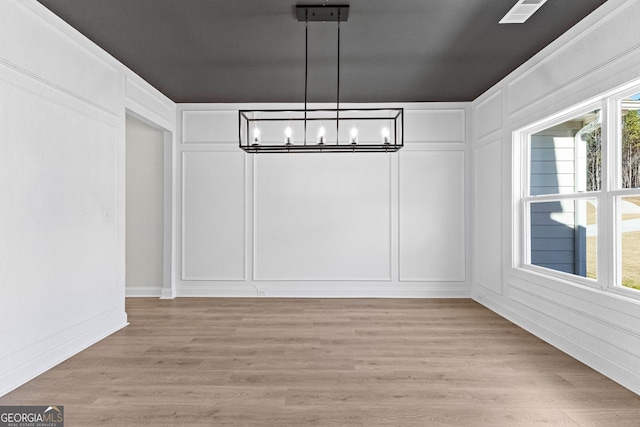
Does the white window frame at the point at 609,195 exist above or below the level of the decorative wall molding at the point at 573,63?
below

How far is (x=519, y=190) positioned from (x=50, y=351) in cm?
464

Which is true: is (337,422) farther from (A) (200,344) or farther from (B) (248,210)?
(B) (248,210)

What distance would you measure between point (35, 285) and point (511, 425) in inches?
127

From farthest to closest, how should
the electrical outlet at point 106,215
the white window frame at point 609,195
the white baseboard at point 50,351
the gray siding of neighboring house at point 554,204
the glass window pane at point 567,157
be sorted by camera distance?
the electrical outlet at point 106,215
the gray siding of neighboring house at point 554,204
the glass window pane at point 567,157
the white window frame at point 609,195
the white baseboard at point 50,351

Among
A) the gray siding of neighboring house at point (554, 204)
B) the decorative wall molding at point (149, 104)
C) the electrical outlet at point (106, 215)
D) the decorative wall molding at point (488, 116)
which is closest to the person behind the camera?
the gray siding of neighboring house at point (554, 204)

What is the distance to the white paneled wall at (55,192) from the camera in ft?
8.64

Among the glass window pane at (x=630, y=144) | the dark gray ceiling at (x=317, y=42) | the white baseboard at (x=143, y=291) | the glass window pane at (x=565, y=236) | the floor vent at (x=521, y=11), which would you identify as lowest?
the white baseboard at (x=143, y=291)

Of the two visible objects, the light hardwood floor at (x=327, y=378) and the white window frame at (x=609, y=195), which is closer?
the light hardwood floor at (x=327, y=378)

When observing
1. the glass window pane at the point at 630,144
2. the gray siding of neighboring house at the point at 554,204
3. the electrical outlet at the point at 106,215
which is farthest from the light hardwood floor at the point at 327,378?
the glass window pane at the point at 630,144

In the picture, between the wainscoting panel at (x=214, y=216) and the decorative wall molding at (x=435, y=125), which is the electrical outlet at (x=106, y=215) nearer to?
the wainscoting panel at (x=214, y=216)

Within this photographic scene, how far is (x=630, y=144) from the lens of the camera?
2844 millimetres

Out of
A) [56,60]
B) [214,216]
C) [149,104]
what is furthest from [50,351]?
[149,104]

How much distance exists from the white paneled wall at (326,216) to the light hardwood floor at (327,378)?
1229 mm

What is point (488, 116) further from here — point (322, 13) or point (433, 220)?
point (322, 13)
